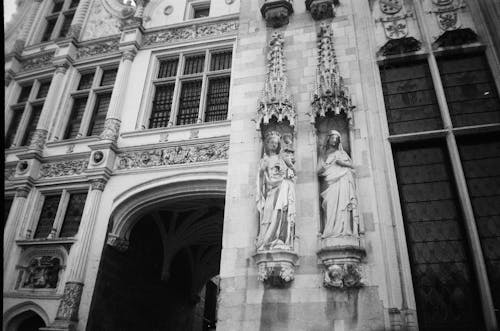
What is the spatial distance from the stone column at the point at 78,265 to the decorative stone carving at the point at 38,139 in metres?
2.31

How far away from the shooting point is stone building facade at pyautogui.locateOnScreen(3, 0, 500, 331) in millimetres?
6027

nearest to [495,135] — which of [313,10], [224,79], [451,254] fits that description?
[451,254]

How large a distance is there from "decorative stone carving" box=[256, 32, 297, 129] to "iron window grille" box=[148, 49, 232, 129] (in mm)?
1949

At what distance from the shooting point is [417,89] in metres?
7.71

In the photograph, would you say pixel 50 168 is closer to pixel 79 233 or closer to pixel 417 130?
pixel 79 233

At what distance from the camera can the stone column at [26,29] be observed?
12.5 metres

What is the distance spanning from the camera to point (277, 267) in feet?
19.8

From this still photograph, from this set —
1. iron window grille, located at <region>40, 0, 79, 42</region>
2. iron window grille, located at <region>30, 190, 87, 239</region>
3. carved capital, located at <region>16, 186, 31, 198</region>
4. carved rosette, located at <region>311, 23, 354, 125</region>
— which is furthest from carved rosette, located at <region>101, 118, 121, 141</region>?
iron window grille, located at <region>40, 0, 79, 42</region>

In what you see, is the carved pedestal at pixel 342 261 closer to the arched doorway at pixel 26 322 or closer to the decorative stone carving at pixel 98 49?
the arched doorway at pixel 26 322

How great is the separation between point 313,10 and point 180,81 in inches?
154

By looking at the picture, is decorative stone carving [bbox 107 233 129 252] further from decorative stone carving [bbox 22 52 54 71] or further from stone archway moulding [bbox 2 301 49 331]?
decorative stone carving [bbox 22 52 54 71]

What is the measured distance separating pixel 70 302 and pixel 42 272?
1.40 m

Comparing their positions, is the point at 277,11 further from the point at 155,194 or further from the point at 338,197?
the point at 155,194

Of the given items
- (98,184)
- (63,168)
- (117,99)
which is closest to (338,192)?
(98,184)
